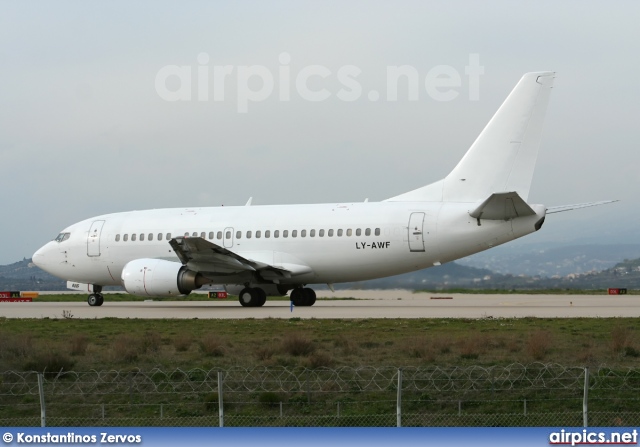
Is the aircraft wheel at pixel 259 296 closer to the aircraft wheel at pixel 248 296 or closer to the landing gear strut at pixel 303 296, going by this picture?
the aircraft wheel at pixel 248 296

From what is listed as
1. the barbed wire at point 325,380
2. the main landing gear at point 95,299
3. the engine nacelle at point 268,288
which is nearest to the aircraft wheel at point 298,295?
the engine nacelle at point 268,288

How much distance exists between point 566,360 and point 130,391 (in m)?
8.84

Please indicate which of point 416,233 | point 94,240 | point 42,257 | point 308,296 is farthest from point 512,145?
point 42,257

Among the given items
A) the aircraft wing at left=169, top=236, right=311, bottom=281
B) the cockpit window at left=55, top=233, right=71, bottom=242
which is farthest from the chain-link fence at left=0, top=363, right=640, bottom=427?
the cockpit window at left=55, top=233, right=71, bottom=242

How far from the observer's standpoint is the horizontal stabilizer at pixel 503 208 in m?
31.2

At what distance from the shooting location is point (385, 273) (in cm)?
3591

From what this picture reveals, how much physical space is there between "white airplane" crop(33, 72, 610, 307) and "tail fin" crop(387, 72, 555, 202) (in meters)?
0.04

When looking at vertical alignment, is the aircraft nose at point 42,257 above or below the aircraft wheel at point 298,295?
above

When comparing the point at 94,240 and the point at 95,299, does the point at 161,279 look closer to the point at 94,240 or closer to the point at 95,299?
the point at 94,240

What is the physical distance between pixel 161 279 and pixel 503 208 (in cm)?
1313

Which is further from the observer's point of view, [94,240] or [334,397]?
[94,240]

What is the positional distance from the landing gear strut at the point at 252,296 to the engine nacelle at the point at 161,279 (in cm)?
201

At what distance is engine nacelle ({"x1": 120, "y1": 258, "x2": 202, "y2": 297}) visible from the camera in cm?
3550

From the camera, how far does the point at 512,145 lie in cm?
3334
